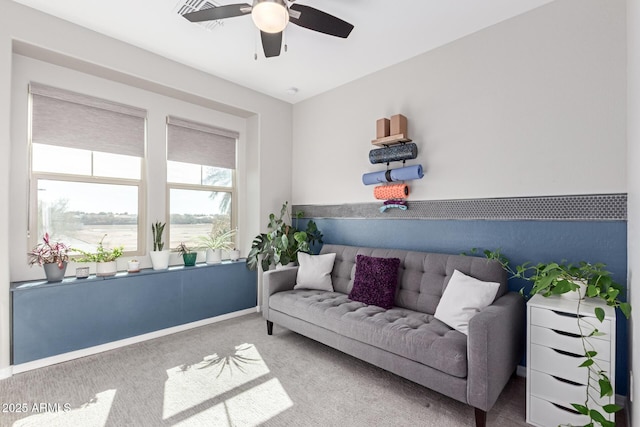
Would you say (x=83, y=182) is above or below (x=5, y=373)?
above

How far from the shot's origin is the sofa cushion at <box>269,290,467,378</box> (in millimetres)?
1863

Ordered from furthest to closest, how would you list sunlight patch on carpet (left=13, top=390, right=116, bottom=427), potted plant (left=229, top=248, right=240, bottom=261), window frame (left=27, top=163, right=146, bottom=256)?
Result: 1. potted plant (left=229, top=248, right=240, bottom=261)
2. window frame (left=27, top=163, right=146, bottom=256)
3. sunlight patch on carpet (left=13, top=390, right=116, bottom=427)

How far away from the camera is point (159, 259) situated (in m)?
3.29

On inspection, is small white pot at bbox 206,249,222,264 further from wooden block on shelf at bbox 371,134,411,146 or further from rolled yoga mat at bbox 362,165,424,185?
wooden block on shelf at bbox 371,134,411,146

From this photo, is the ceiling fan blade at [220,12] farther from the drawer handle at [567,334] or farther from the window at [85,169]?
the drawer handle at [567,334]

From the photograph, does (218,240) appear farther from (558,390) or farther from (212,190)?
(558,390)

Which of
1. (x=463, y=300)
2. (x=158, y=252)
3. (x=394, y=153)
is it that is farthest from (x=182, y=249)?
(x=463, y=300)

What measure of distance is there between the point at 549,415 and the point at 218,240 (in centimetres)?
356

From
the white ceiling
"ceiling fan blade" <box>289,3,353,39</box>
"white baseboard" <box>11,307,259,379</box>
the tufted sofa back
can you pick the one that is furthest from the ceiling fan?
"white baseboard" <box>11,307,259,379</box>

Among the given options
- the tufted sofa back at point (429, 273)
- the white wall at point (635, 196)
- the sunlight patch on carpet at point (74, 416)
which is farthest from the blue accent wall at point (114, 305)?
the white wall at point (635, 196)

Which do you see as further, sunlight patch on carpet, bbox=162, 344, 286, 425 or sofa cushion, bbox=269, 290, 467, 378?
sunlight patch on carpet, bbox=162, 344, 286, 425

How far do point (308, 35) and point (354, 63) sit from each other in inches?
28.2

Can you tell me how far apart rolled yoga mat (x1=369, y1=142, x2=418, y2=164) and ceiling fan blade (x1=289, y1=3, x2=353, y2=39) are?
50.3 inches

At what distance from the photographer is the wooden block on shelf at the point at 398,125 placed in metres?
3.00
